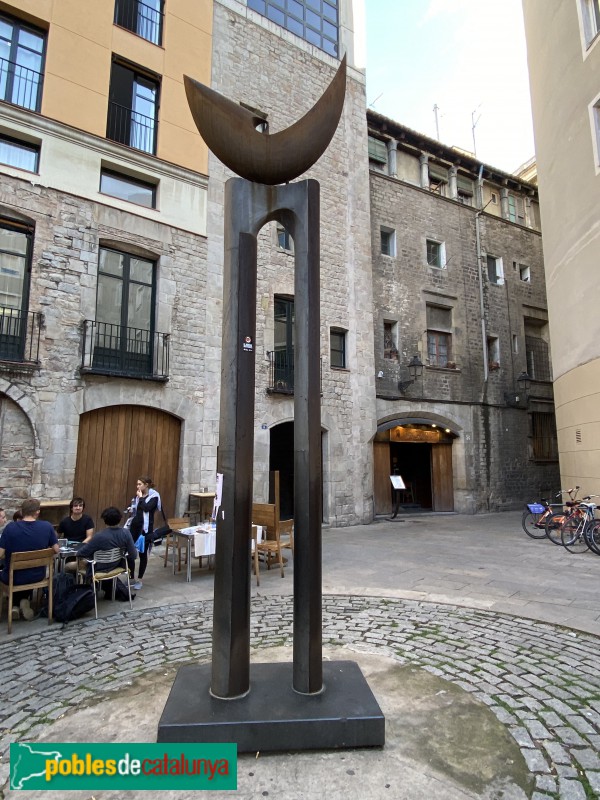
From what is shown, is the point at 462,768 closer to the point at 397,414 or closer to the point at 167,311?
the point at 167,311

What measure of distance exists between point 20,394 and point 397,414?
10.5 meters

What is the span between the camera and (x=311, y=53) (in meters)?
14.8

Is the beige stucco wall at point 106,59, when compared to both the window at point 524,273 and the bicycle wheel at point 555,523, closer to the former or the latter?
the bicycle wheel at point 555,523

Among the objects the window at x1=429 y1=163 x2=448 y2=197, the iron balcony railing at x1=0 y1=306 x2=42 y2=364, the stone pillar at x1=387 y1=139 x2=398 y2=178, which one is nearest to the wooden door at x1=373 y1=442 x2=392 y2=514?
the stone pillar at x1=387 y1=139 x2=398 y2=178

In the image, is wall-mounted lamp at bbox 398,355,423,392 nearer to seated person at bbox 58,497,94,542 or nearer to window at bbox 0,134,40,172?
seated person at bbox 58,497,94,542

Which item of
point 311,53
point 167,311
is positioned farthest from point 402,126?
point 167,311

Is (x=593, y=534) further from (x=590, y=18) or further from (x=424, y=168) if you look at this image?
(x=424, y=168)

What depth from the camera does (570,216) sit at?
1170 cm

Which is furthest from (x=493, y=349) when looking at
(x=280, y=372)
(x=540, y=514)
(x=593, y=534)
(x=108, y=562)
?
(x=108, y=562)

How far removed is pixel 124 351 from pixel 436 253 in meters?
12.2

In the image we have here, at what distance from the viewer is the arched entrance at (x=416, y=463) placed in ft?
50.4

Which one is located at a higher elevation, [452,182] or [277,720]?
[452,182]

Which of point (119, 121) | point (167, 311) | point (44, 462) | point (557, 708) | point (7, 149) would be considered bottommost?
point (557, 708)

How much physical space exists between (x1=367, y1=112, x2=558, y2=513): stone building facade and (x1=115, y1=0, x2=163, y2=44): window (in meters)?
7.35
